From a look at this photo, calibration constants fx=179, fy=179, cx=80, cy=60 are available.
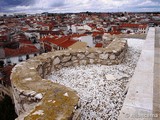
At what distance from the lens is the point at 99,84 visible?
4484 mm

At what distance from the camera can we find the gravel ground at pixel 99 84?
134 inches

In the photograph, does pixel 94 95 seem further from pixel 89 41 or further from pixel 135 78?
pixel 89 41

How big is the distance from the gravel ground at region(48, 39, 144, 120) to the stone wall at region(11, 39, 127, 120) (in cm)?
27

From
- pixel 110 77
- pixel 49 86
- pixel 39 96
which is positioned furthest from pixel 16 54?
pixel 39 96

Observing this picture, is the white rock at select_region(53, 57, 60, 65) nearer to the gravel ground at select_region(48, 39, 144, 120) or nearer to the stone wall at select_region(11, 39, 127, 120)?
the stone wall at select_region(11, 39, 127, 120)

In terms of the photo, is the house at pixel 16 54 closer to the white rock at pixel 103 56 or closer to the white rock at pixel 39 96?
the white rock at pixel 103 56

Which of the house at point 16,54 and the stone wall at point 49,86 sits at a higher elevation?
the stone wall at point 49,86

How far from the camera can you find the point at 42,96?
3.01 metres

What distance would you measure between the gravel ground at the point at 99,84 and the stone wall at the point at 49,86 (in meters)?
0.27

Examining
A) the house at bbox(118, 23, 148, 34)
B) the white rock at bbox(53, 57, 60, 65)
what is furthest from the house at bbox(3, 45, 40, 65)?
the house at bbox(118, 23, 148, 34)

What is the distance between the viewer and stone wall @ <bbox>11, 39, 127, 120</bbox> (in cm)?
252

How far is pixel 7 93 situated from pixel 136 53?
622 inches

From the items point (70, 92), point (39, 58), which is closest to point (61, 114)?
point (70, 92)

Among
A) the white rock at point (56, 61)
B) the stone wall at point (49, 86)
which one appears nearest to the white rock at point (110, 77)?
the stone wall at point (49, 86)
